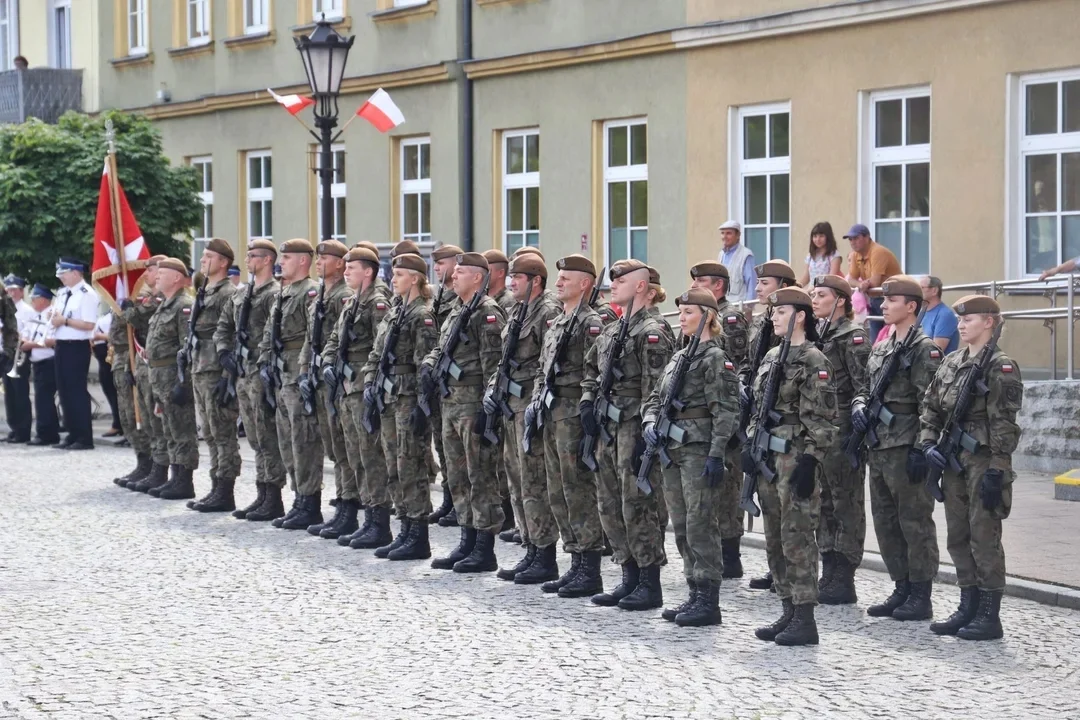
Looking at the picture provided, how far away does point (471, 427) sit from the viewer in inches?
457

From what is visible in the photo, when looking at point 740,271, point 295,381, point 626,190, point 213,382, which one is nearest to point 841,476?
point 295,381

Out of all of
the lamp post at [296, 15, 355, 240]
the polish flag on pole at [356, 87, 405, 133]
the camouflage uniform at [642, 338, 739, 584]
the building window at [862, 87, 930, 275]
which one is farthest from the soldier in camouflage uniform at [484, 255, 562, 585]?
the polish flag on pole at [356, 87, 405, 133]

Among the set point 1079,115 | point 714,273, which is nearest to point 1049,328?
point 1079,115

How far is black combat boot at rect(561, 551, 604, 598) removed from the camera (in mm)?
10492

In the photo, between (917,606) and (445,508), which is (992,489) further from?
(445,508)

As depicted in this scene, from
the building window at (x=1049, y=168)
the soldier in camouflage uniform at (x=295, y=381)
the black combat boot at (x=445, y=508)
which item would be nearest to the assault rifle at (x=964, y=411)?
the black combat boot at (x=445, y=508)

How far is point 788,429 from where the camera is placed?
934 cm

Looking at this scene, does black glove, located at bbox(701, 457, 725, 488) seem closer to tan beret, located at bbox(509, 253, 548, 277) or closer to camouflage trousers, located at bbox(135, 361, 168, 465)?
tan beret, located at bbox(509, 253, 548, 277)

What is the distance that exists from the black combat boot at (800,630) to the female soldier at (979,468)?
0.68m

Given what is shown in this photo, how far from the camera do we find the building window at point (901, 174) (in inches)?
738

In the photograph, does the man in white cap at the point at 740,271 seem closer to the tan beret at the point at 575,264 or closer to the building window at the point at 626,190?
the building window at the point at 626,190

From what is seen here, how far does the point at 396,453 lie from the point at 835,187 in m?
8.40

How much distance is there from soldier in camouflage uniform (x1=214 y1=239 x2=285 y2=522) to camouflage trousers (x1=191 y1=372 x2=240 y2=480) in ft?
0.91

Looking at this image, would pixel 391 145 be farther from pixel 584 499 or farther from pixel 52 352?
pixel 584 499
